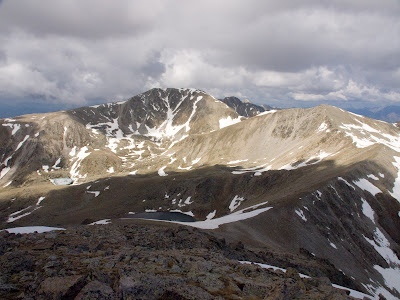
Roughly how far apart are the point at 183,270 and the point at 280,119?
172116 mm

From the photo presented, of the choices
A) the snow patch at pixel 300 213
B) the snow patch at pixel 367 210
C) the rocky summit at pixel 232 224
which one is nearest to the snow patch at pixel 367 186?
the rocky summit at pixel 232 224

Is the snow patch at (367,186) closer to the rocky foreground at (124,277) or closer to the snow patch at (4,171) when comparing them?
the rocky foreground at (124,277)

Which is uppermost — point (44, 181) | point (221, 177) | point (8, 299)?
point (8, 299)

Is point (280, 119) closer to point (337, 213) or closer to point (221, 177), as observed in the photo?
point (221, 177)

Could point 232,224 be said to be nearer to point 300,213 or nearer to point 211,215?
point 300,213

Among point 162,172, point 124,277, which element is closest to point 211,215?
point 162,172

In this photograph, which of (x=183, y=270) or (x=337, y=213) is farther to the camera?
(x=337, y=213)

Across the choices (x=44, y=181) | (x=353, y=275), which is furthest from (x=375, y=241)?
(x=44, y=181)

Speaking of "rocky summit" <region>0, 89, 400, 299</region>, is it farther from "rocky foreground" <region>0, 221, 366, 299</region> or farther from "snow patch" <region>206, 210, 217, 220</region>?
"snow patch" <region>206, 210, 217, 220</region>

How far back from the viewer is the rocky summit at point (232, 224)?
11000 millimetres

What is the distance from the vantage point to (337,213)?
2126 inches

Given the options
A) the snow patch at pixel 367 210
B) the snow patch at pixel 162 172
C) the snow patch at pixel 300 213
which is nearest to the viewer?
the snow patch at pixel 300 213

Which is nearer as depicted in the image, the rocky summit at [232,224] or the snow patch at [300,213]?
the rocky summit at [232,224]

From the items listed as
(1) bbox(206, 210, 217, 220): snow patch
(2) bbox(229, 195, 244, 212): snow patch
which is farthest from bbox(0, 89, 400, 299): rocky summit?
(1) bbox(206, 210, 217, 220): snow patch
